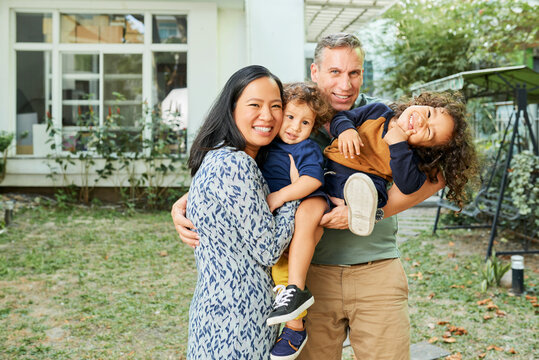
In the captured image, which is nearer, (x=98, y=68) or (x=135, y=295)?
(x=135, y=295)

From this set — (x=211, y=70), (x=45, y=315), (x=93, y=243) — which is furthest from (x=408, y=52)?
(x=45, y=315)

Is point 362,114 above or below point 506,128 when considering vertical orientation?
below

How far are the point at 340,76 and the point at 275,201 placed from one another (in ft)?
2.31

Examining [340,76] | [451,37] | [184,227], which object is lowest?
[184,227]

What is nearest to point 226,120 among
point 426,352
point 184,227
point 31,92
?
point 184,227

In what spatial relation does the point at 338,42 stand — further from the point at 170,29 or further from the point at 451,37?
the point at 451,37

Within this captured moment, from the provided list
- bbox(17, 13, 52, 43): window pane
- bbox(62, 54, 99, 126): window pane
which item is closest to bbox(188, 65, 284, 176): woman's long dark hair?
bbox(62, 54, 99, 126): window pane

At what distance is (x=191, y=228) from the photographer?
1.84m

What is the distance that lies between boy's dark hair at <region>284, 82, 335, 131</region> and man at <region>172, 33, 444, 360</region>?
129 mm

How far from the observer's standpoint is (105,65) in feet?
30.6

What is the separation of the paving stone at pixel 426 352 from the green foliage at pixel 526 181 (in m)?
2.74

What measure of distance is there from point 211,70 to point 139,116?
1.67 meters

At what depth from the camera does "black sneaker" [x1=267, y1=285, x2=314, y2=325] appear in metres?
1.60

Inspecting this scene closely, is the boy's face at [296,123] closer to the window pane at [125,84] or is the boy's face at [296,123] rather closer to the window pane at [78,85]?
the window pane at [125,84]
